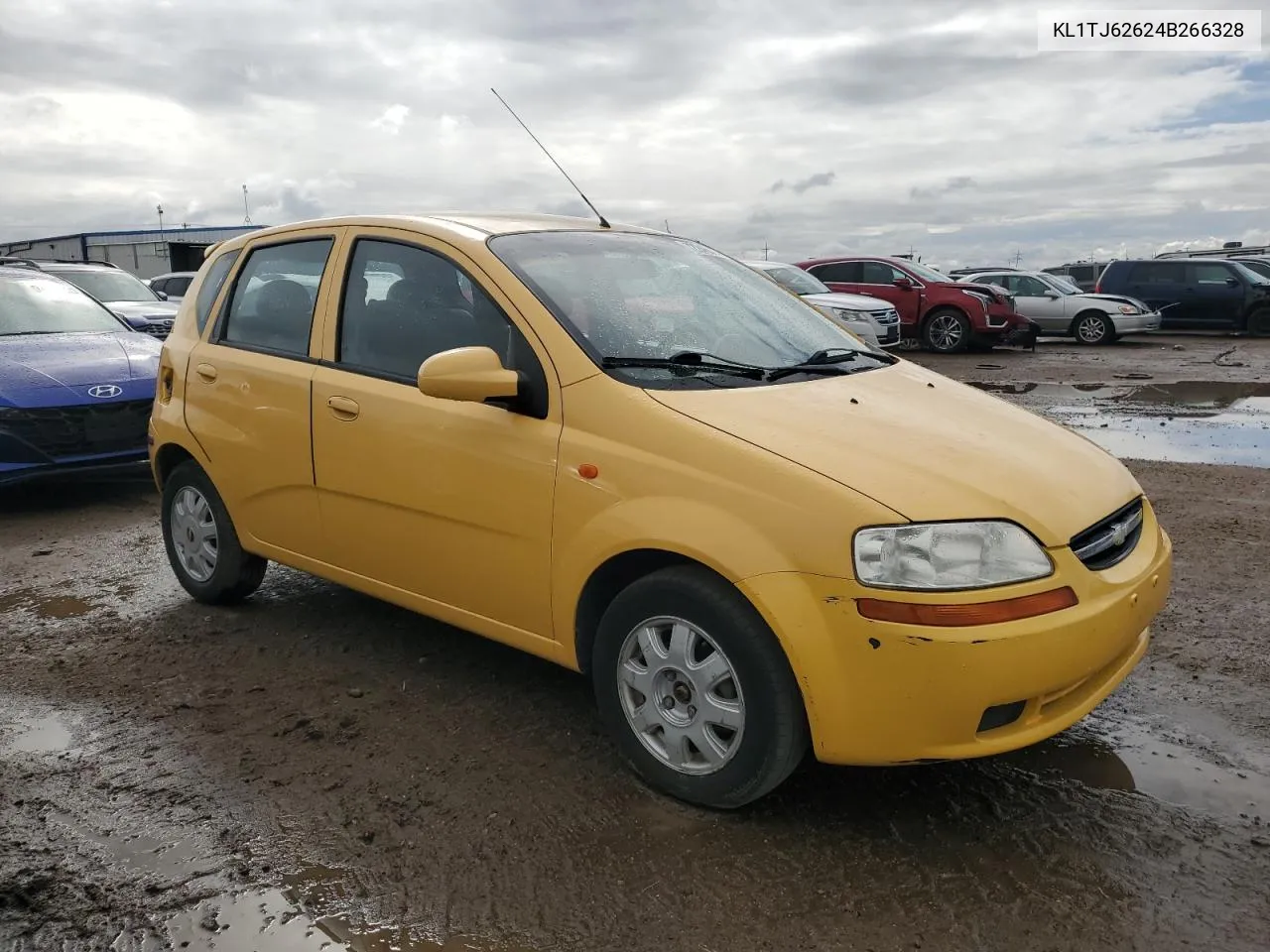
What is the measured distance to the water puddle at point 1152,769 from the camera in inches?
121

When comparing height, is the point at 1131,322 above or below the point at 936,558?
below

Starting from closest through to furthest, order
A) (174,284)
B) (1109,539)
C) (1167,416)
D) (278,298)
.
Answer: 1. (1109,539)
2. (278,298)
3. (1167,416)
4. (174,284)

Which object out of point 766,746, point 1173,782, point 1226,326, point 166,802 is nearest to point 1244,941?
point 1173,782

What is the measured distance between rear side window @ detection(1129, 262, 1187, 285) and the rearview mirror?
907 inches

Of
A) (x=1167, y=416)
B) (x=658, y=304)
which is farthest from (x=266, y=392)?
(x=1167, y=416)

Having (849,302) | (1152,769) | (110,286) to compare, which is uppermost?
(110,286)

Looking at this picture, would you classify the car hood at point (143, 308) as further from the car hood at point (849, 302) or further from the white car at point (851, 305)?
the car hood at point (849, 302)

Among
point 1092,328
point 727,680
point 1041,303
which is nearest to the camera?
point 727,680

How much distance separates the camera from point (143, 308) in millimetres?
12000

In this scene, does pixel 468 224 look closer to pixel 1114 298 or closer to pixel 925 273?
pixel 925 273

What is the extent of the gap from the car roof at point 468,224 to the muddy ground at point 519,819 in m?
1.64

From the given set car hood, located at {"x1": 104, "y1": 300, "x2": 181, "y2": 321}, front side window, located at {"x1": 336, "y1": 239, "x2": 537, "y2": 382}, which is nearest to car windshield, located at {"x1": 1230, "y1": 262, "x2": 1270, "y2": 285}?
car hood, located at {"x1": 104, "y1": 300, "x2": 181, "y2": 321}

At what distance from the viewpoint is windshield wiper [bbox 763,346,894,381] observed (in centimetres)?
342

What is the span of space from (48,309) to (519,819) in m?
6.85
